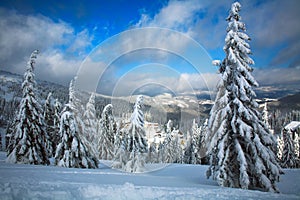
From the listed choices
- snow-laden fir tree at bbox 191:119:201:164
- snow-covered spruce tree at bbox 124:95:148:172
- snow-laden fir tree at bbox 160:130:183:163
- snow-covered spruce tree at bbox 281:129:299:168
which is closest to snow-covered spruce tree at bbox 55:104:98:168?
snow-covered spruce tree at bbox 124:95:148:172

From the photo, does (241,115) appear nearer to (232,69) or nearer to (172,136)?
(232,69)

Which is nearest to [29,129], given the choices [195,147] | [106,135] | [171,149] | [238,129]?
[106,135]

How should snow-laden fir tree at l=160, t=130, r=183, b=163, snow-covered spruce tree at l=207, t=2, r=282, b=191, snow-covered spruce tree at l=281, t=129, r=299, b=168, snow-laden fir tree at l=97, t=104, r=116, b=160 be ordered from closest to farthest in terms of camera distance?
snow-covered spruce tree at l=207, t=2, r=282, b=191 < snow-laden fir tree at l=97, t=104, r=116, b=160 < snow-covered spruce tree at l=281, t=129, r=299, b=168 < snow-laden fir tree at l=160, t=130, r=183, b=163

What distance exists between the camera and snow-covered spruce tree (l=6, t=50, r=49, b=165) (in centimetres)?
2223

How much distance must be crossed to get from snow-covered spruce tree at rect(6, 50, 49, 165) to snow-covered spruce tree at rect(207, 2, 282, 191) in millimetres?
18219

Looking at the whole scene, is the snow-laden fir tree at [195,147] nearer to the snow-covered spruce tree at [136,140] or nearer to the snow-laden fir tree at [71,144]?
the snow-covered spruce tree at [136,140]

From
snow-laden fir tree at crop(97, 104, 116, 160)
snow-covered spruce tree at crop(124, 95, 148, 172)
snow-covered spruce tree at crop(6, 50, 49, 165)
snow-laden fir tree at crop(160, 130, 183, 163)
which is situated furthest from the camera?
snow-laden fir tree at crop(160, 130, 183, 163)

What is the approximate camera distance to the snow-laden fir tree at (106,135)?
1623 inches

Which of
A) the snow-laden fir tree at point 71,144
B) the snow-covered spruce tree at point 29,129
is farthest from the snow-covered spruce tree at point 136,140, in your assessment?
the snow-covered spruce tree at point 29,129

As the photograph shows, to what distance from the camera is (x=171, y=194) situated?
317 inches

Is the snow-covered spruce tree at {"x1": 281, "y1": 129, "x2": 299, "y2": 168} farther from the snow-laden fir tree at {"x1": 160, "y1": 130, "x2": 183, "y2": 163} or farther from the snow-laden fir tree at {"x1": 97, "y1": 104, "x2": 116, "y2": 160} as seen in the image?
the snow-laden fir tree at {"x1": 97, "y1": 104, "x2": 116, "y2": 160}

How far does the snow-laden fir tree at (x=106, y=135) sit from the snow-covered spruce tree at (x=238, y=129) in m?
28.4

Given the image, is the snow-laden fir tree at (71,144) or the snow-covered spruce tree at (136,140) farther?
the snow-covered spruce tree at (136,140)

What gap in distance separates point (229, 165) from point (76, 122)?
57.3ft
